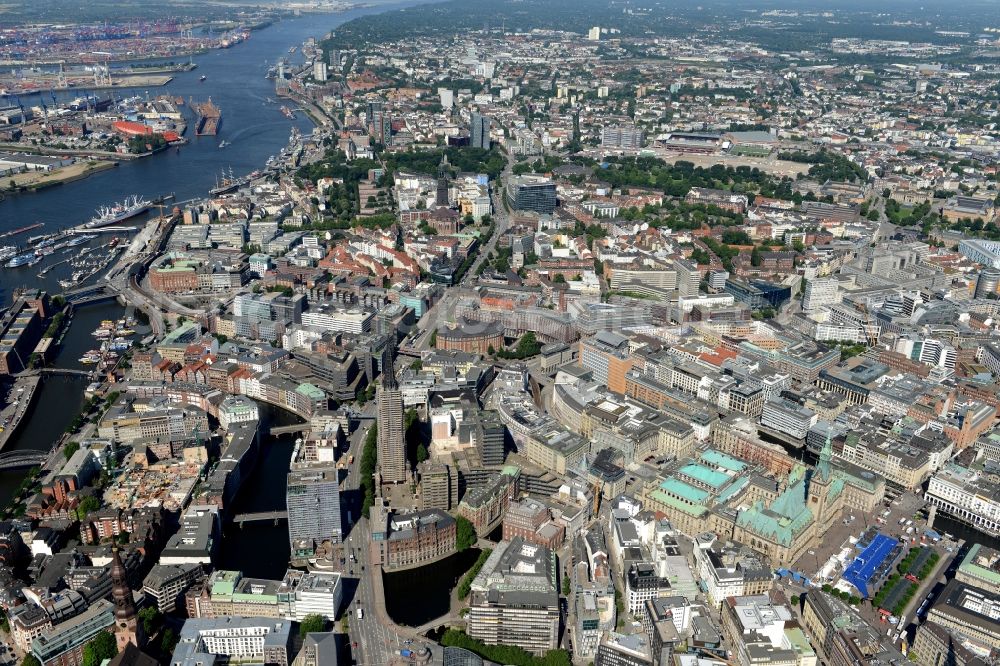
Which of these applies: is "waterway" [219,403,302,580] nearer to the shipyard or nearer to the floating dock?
the shipyard

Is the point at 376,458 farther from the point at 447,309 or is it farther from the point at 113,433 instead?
the point at 447,309

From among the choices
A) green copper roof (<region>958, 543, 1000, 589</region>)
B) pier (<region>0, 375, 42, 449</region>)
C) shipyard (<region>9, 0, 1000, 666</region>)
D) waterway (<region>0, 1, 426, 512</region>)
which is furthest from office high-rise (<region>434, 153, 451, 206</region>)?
green copper roof (<region>958, 543, 1000, 589</region>)

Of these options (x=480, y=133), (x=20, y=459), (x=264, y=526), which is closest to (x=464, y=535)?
(x=264, y=526)

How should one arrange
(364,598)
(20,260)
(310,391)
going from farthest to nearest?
(20,260), (310,391), (364,598)

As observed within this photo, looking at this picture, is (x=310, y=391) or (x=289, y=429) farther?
(x=310, y=391)

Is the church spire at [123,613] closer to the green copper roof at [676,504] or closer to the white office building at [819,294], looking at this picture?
the green copper roof at [676,504]

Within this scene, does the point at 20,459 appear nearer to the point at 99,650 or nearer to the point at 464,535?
the point at 99,650
